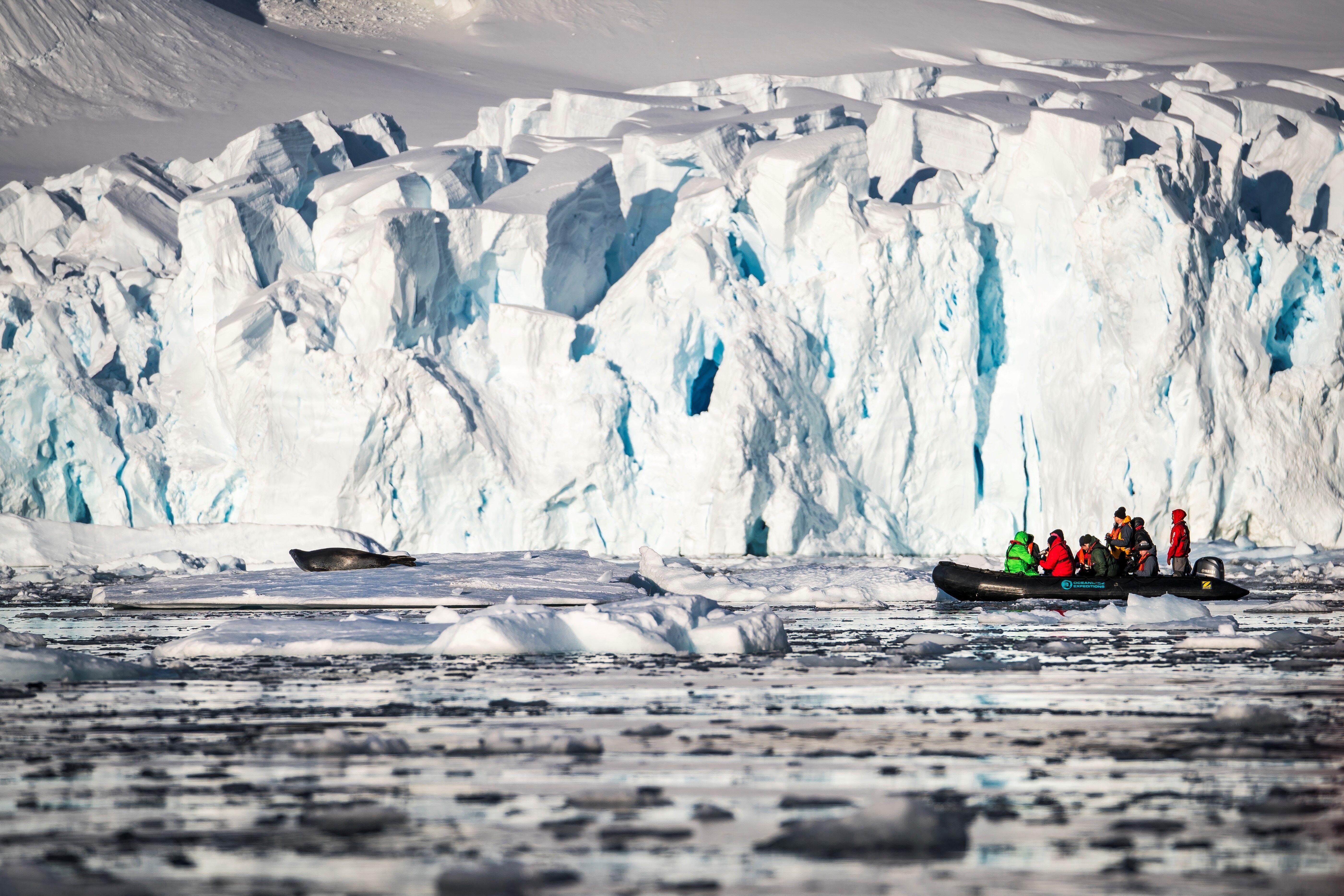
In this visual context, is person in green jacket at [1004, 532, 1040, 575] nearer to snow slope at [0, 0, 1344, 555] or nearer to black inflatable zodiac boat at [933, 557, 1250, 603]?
black inflatable zodiac boat at [933, 557, 1250, 603]

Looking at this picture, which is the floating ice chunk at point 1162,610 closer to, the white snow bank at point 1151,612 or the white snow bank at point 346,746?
the white snow bank at point 1151,612

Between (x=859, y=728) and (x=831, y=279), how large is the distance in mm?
20504

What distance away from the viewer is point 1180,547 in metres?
15.6

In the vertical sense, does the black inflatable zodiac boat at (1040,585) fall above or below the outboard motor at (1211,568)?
below

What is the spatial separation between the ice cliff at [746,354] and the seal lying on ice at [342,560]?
6.45 m

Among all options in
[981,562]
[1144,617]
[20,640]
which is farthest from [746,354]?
[20,640]

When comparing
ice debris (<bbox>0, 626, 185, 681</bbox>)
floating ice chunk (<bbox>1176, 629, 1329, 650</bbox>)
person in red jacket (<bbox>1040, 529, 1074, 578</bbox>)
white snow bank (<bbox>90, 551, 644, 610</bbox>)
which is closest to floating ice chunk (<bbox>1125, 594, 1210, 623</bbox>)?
floating ice chunk (<bbox>1176, 629, 1329, 650</bbox>)

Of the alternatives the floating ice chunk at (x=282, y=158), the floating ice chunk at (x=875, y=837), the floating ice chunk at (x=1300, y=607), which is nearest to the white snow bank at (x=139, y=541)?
the floating ice chunk at (x=282, y=158)

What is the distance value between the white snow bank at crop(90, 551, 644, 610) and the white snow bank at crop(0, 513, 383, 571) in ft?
19.0

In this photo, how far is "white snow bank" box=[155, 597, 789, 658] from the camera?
8.82 meters

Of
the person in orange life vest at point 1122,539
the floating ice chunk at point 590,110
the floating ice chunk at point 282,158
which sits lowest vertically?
the person in orange life vest at point 1122,539

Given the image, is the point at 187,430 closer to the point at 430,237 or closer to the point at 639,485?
the point at 430,237

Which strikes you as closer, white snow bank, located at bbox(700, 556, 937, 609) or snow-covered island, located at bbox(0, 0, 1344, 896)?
snow-covered island, located at bbox(0, 0, 1344, 896)

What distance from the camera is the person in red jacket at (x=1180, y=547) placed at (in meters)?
15.4
